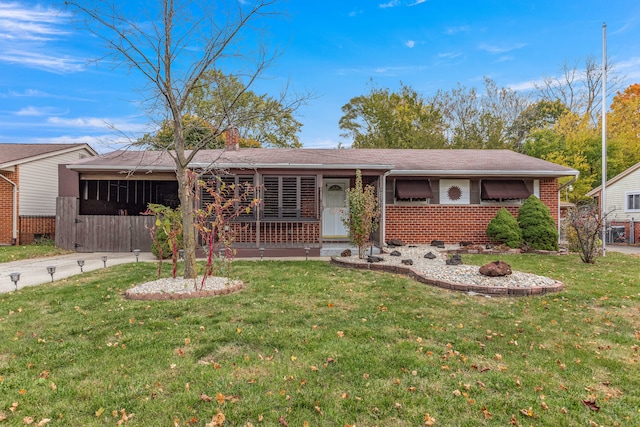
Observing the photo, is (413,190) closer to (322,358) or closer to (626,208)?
(322,358)

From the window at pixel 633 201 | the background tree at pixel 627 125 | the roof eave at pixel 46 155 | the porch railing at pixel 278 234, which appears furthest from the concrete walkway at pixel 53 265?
the background tree at pixel 627 125

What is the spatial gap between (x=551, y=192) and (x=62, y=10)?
46.7ft

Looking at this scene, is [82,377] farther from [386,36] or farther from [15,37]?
[386,36]

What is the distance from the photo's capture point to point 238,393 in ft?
8.45

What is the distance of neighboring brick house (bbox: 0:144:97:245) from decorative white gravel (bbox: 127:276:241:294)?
35.7 feet

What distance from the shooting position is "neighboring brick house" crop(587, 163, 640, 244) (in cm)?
1620

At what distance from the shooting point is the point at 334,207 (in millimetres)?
11922

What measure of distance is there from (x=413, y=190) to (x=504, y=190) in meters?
3.10

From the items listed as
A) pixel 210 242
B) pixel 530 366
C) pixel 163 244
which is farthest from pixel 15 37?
pixel 530 366

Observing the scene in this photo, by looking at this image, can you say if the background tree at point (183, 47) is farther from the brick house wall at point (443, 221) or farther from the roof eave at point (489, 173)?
the brick house wall at point (443, 221)

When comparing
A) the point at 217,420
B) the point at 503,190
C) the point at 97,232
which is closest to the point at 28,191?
the point at 97,232

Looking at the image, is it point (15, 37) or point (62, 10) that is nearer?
point (62, 10)

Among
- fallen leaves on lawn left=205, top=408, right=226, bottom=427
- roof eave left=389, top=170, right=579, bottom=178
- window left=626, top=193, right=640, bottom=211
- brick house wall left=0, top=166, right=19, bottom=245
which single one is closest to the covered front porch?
roof eave left=389, top=170, right=579, bottom=178

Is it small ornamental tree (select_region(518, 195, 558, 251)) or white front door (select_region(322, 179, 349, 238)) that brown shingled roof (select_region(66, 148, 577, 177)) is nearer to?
white front door (select_region(322, 179, 349, 238))
